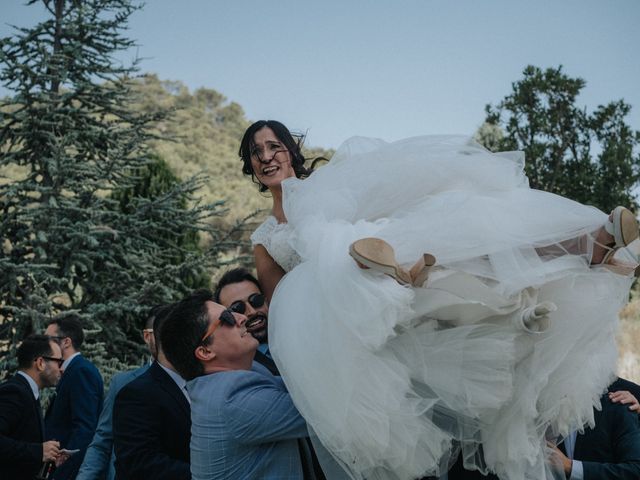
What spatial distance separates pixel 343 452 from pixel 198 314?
104 cm

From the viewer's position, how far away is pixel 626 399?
322cm

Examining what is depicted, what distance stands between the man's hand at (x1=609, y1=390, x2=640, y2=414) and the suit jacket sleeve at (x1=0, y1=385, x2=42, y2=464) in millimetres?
3816

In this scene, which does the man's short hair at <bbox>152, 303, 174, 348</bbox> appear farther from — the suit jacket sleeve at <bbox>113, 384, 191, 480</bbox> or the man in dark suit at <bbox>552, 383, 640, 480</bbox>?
the man in dark suit at <bbox>552, 383, 640, 480</bbox>

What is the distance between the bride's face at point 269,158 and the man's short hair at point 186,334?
3.36 ft

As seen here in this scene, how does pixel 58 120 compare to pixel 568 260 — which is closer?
pixel 568 260

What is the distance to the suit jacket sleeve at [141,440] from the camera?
10.3 feet

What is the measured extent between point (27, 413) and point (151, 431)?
206 centimetres

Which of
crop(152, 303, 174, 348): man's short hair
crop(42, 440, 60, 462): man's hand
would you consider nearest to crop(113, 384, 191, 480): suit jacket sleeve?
crop(152, 303, 174, 348): man's short hair

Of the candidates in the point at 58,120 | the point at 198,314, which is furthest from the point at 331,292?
the point at 58,120

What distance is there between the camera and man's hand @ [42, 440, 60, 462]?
457cm

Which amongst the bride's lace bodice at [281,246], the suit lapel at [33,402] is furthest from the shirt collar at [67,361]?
the bride's lace bodice at [281,246]

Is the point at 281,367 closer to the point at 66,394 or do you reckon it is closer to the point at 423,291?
the point at 423,291

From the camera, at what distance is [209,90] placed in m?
46.6

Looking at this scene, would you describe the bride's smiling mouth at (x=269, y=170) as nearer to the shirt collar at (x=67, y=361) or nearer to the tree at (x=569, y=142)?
the shirt collar at (x=67, y=361)
